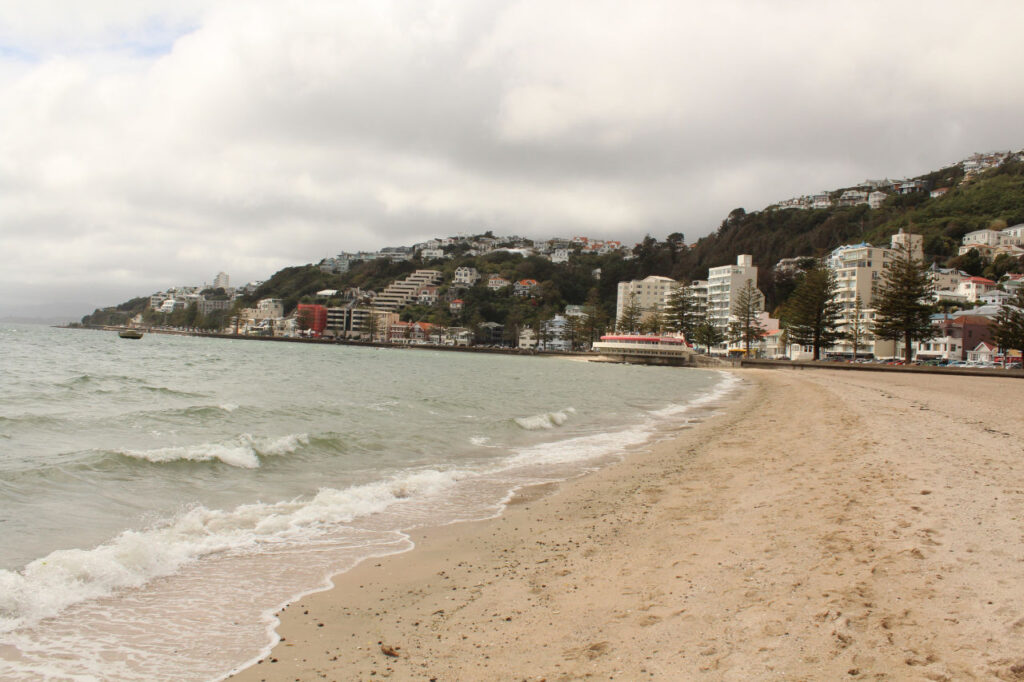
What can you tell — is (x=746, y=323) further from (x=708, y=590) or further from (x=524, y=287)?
(x=524, y=287)

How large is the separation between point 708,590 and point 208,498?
18.1ft

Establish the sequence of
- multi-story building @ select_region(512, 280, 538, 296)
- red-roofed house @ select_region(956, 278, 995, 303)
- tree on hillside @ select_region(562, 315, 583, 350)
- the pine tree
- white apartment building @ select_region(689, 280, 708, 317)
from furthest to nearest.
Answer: multi-story building @ select_region(512, 280, 538, 296)
tree on hillside @ select_region(562, 315, 583, 350)
white apartment building @ select_region(689, 280, 708, 317)
the pine tree
red-roofed house @ select_region(956, 278, 995, 303)

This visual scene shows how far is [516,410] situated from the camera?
16375 mm

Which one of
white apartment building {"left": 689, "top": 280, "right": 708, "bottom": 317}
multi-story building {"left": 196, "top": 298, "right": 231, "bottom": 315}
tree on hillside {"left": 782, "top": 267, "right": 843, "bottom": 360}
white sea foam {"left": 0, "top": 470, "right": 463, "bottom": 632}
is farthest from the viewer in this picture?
multi-story building {"left": 196, "top": 298, "right": 231, "bottom": 315}

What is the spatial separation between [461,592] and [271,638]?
4.01 ft

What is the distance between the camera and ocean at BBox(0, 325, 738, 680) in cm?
362

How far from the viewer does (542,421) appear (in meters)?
14.1

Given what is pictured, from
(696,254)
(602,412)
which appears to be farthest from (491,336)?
(602,412)

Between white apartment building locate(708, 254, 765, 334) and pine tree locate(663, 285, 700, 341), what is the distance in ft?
15.4

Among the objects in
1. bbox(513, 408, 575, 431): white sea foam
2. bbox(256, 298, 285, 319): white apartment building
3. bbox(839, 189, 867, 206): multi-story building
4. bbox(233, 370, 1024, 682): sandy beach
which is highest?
bbox(839, 189, 867, 206): multi-story building

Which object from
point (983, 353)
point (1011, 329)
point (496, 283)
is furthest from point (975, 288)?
point (496, 283)

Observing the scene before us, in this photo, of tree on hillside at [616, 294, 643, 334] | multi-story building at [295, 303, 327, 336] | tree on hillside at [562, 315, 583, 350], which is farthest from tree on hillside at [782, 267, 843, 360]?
multi-story building at [295, 303, 327, 336]

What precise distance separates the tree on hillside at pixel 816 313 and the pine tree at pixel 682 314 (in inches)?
1012

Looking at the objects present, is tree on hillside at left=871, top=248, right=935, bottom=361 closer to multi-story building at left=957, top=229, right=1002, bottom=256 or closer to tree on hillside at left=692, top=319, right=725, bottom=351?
tree on hillside at left=692, top=319, right=725, bottom=351
